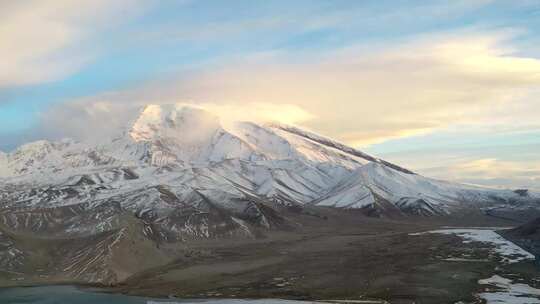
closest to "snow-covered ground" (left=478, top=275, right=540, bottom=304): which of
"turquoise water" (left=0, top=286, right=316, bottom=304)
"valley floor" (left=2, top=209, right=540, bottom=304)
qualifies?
"valley floor" (left=2, top=209, right=540, bottom=304)

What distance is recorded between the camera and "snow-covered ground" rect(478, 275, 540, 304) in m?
116

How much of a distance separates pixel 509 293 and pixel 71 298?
90.2m

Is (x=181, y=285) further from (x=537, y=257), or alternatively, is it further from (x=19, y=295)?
(x=537, y=257)

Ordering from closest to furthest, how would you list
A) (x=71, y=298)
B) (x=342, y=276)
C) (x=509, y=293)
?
(x=509, y=293) → (x=71, y=298) → (x=342, y=276)

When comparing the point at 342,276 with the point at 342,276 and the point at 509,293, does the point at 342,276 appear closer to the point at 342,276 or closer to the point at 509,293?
the point at 342,276

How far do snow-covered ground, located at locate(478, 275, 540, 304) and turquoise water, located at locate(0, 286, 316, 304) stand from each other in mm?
36581

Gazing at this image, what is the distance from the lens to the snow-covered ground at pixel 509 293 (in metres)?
116

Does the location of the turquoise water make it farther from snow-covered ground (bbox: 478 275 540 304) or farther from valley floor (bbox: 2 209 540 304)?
snow-covered ground (bbox: 478 275 540 304)

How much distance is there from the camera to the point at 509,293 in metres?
123

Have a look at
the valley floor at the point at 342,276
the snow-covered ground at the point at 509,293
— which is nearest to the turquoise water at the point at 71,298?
the valley floor at the point at 342,276

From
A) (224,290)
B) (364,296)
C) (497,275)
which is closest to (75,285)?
(224,290)

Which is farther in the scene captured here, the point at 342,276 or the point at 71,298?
the point at 342,276

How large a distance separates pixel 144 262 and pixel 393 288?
81.4 m

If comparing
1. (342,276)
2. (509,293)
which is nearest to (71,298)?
(342,276)
